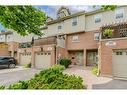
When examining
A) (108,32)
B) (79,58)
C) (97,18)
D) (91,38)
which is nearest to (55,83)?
(108,32)

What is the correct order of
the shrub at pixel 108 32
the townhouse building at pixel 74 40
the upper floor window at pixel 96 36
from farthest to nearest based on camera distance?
1. the upper floor window at pixel 96 36
2. the townhouse building at pixel 74 40
3. the shrub at pixel 108 32

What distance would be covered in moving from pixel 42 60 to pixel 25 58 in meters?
5.55

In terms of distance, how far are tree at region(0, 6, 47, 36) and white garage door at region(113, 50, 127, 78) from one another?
8034mm

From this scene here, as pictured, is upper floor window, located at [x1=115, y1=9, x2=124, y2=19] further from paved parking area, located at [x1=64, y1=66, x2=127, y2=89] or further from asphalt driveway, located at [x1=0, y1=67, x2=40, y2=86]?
asphalt driveway, located at [x1=0, y1=67, x2=40, y2=86]

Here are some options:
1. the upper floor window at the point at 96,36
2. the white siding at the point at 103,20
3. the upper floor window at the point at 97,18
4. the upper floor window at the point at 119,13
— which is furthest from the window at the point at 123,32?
the upper floor window at the point at 97,18

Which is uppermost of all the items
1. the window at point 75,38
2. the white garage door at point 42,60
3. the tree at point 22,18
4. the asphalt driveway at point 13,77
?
the window at point 75,38

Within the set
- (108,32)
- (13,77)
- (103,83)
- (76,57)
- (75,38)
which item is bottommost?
(13,77)

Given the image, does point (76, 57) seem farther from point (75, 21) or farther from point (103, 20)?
point (103, 20)

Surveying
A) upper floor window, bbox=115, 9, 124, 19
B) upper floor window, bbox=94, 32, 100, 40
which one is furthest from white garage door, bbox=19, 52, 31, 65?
upper floor window, bbox=115, 9, 124, 19

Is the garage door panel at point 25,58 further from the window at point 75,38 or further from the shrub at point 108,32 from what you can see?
the shrub at point 108,32

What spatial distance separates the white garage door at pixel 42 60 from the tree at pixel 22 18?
14332mm

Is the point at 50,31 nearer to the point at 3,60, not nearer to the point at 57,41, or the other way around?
the point at 57,41

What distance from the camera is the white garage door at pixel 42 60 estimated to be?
22.0m

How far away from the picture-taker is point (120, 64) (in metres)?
13.5
